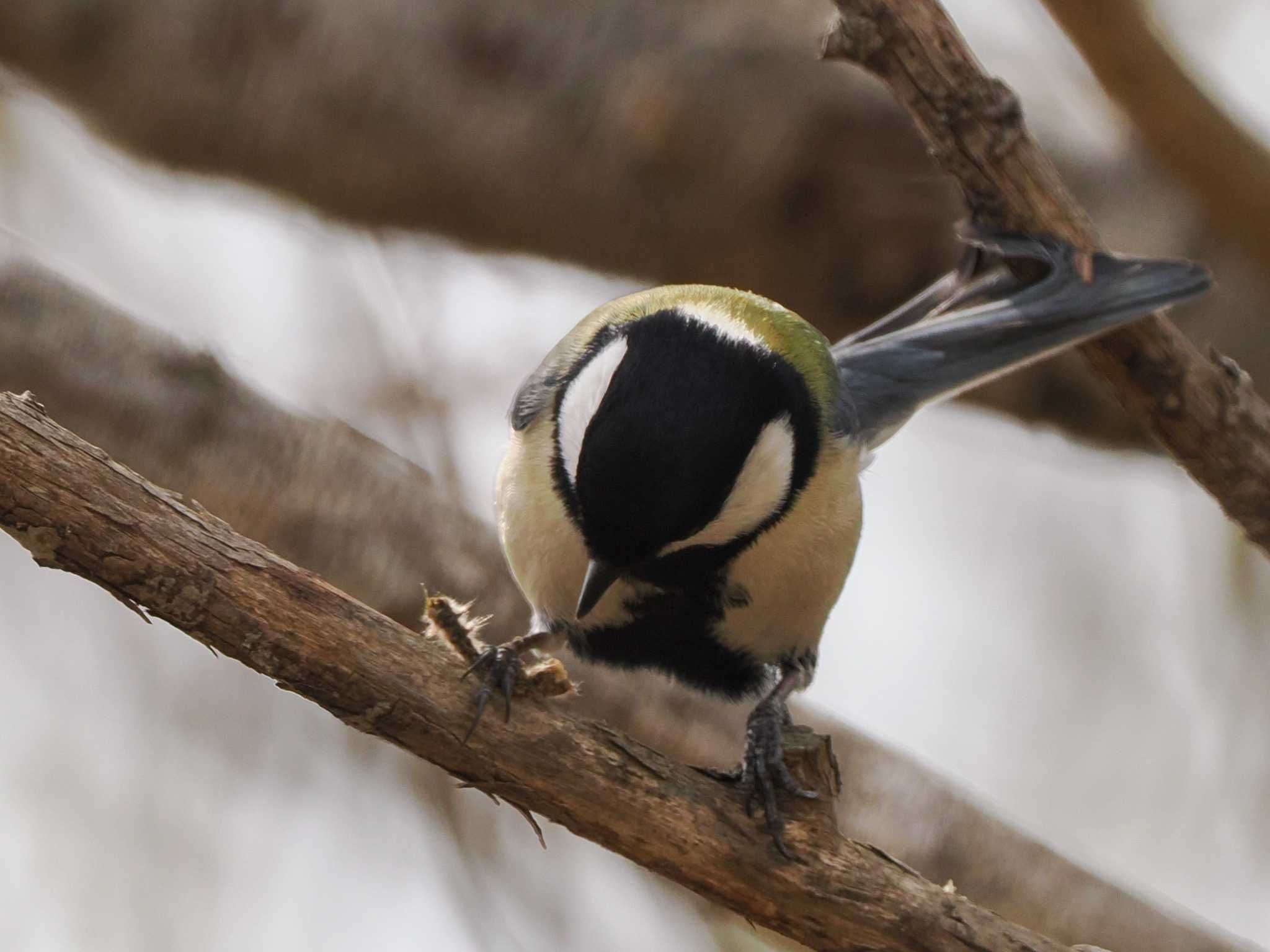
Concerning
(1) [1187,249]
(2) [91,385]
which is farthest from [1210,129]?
(2) [91,385]

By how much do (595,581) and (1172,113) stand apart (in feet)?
3.68

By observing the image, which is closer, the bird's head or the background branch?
the bird's head

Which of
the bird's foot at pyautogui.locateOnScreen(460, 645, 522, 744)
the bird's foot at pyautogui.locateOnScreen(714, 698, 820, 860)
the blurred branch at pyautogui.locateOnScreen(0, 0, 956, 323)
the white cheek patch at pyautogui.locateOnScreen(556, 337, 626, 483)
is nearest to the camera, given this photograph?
the bird's foot at pyautogui.locateOnScreen(460, 645, 522, 744)

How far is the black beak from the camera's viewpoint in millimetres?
1502

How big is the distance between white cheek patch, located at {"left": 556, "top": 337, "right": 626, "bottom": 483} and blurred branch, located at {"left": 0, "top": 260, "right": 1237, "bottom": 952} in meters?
0.71

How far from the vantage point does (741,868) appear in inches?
54.7

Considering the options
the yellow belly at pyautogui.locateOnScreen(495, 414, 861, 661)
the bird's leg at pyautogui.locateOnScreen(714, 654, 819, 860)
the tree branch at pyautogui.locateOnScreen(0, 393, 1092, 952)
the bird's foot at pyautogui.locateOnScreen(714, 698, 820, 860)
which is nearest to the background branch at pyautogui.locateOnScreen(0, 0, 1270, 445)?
the yellow belly at pyautogui.locateOnScreen(495, 414, 861, 661)

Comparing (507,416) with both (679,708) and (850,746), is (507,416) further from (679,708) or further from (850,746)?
(850,746)

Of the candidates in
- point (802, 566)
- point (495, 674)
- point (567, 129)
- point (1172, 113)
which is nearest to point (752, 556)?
point (802, 566)

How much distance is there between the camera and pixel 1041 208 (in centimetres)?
173

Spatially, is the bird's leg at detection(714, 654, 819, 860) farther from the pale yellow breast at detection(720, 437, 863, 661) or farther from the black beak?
the black beak

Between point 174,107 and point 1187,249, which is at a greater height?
point 1187,249

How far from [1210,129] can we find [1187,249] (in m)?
0.62

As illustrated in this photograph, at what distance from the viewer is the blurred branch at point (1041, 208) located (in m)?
1.60
